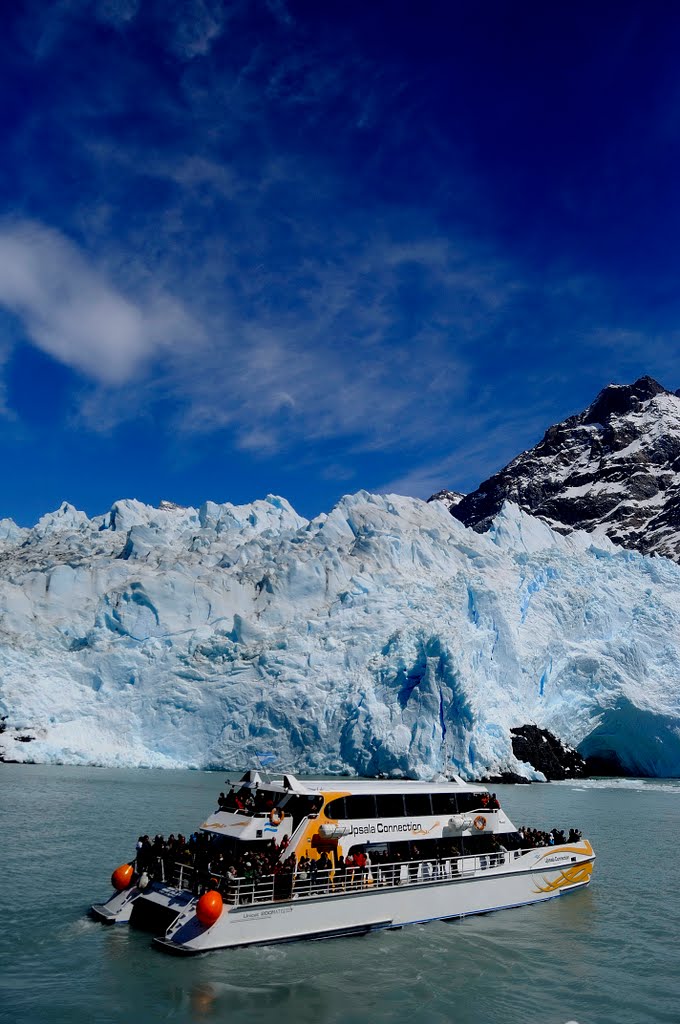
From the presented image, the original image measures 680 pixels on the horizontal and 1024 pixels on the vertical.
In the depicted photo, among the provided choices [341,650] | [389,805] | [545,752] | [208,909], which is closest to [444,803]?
[389,805]

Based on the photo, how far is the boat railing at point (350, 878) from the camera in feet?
45.5

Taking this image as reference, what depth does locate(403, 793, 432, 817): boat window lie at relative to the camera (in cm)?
1758

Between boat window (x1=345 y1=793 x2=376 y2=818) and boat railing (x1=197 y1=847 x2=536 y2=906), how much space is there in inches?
41.5

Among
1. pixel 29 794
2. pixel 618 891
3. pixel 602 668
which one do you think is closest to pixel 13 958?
pixel 618 891

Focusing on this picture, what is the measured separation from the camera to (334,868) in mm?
15273

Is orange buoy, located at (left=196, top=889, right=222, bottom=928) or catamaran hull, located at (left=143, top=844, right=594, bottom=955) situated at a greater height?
orange buoy, located at (left=196, top=889, right=222, bottom=928)

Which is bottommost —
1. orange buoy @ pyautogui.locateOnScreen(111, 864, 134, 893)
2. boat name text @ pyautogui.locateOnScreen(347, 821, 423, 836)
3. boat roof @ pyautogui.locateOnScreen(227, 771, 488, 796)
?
orange buoy @ pyautogui.locateOnScreen(111, 864, 134, 893)

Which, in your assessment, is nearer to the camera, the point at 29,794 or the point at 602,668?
the point at 29,794

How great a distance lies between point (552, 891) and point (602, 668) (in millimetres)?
34909

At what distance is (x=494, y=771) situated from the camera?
45.4 m

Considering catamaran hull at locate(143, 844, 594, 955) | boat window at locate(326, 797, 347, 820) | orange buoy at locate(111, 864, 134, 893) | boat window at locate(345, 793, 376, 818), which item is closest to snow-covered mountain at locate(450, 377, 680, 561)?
catamaran hull at locate(143, 844, 594, 955)

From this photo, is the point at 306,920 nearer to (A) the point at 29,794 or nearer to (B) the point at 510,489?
(A) the point at 29,794

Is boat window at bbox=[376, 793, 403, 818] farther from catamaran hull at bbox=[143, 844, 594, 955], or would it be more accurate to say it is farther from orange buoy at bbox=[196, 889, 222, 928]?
orange buoy at bbox=[196, 889, 222, 928]

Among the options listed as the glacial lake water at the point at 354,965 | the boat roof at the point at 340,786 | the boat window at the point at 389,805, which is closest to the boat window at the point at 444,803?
the boat roof at the point at 340,786
